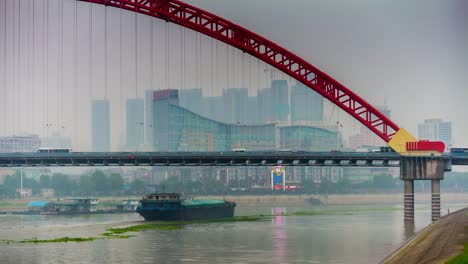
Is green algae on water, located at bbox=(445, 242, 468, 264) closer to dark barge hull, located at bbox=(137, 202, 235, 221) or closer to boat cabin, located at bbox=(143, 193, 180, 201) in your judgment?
dark barge hull, located at bbox=(137, 202, 235, 221)

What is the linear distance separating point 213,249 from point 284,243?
9.53m

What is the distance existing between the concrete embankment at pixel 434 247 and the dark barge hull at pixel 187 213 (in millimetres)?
62753

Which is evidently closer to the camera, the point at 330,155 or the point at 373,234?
the point at 373,234

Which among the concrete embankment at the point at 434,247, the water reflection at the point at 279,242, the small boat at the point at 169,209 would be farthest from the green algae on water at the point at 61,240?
the small boat at the point at 169,209

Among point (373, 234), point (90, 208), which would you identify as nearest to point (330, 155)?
point (373, 234)

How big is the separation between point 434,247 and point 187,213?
268 feet

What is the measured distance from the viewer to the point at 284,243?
→ 98.4 m

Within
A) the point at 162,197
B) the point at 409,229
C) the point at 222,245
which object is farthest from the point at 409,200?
the point at 222,245

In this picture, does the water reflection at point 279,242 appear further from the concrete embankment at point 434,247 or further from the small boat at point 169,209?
the small boat at point 169,209

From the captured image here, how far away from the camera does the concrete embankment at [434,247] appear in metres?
68.2

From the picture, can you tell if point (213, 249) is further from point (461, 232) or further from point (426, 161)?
point (426, 161)

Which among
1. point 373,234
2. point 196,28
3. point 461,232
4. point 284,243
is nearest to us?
point 461,232

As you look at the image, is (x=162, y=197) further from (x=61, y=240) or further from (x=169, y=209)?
(x=61, y=240)

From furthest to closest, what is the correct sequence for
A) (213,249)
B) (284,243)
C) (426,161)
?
1. (426,161)
2. (284,243)
3. (213,249)
